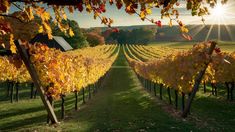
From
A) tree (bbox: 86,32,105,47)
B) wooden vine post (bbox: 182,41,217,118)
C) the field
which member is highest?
tree (bbox: 86,32,105,47)

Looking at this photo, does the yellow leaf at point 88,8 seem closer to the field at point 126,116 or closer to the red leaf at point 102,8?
the red leaf at point 102,8

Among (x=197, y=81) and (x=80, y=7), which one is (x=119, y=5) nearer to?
(x=80, y=7)

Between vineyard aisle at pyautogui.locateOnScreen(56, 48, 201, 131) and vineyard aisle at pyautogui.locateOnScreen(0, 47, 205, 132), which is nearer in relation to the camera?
vineyard aisle at pyautogui.locateOnScreen(56, 48, 201, 131)

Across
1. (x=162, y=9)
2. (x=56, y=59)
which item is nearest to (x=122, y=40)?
(x=56, y=59)

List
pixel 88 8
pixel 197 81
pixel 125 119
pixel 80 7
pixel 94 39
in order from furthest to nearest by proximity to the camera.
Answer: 1. pixel 94 39
2. pixel 197 81
3. pixel 125 119
4. pixel 88 8
5. pixel 80 7

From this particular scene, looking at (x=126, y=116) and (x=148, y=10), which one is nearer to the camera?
(x=148, y=10)

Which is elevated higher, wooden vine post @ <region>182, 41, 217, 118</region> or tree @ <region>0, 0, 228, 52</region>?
tree @ <region>0, 0, 228, 52</region>

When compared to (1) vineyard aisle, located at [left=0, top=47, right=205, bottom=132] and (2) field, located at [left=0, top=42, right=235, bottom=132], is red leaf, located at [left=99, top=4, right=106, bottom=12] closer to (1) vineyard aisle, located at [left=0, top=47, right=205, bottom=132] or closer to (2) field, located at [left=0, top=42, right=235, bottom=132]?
(1) vineyard aisle, located at [left=0, top=47, right=205, bottom=132]

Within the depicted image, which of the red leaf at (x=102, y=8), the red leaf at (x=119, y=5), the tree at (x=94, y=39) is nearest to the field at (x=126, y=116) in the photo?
the red leaf at (x=102, y=8)

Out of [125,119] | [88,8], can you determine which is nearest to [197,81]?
[125,119]

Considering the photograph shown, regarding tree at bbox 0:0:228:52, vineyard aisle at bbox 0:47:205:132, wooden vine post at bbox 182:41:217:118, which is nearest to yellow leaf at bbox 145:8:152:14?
tree at bbox 0:0:228:52

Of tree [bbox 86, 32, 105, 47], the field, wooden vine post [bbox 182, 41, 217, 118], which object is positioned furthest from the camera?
tree [bbox 86, 32, 105, 47]

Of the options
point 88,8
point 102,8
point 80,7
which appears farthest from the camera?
point 88,8

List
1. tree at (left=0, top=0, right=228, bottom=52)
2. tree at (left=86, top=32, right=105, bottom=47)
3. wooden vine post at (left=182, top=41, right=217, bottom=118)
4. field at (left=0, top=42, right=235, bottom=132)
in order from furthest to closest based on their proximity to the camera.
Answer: tree at (left=86, top=32, right=105, bottom=47), wooden vine post at (left=182, top=41, right=217, bottom=118), field at (left=0, top=42, right=235, bottom=132), tree at (left=0, top=0, right=228, bottom=52)
